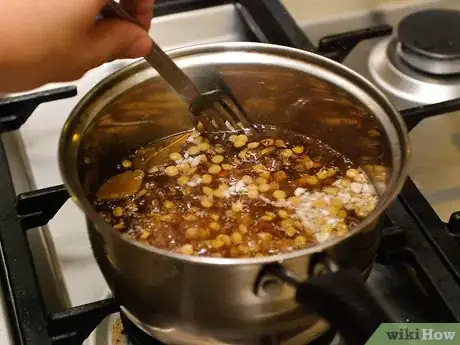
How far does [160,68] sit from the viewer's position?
2.24ft

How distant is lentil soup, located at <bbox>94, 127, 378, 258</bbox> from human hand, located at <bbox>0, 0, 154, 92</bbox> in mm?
182

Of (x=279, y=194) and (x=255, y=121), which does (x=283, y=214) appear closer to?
(x=279, y=194)

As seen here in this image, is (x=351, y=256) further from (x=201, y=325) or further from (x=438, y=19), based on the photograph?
(x=438, y=19)

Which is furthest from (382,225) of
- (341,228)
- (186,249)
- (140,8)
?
(140,8)

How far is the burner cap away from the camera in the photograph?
905 millimetres

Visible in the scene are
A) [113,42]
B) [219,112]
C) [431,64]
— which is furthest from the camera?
[431,64]

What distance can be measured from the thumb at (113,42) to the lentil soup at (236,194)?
0.18 m

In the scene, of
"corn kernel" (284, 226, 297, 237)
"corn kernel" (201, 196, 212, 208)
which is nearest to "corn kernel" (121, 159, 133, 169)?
"corn kernel" (201, 196, 212, 208)

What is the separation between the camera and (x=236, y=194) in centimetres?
74

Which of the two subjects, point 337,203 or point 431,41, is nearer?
point 337,203

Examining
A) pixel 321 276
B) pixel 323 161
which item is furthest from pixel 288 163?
pixel 321 276

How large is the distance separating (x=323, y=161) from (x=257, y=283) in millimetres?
302

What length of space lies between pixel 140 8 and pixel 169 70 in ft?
0.22

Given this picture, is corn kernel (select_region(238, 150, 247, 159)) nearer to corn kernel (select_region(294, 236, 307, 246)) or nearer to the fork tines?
the fork tines
